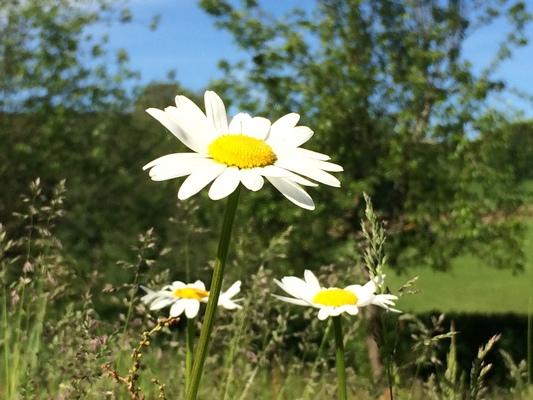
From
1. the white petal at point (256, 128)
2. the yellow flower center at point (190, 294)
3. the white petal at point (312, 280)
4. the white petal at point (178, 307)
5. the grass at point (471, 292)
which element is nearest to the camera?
the white petal at point (256, 128)

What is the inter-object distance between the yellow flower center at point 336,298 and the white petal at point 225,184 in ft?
2.30

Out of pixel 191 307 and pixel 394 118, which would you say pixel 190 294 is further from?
pixel 394 118

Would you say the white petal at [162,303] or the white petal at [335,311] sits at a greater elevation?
the white petal at [335,311]

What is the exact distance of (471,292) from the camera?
23984 mm

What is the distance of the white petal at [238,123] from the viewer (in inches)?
65.5

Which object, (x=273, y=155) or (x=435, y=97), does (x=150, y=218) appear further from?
(x=273, y=155)

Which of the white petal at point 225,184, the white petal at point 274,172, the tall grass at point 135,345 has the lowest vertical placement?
the tall grass at point 135,345

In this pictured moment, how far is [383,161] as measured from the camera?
934 centimetres

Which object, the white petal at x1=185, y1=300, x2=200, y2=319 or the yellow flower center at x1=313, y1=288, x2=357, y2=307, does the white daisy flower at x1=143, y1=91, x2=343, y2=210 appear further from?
the white petal at x1=185, y1=300, x2=200, y2=319

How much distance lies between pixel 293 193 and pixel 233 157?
161mm

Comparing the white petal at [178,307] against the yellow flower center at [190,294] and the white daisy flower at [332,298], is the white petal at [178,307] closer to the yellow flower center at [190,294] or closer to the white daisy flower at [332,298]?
the yellow flower center at [190,294]

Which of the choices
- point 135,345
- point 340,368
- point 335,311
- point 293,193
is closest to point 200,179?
point 293,193

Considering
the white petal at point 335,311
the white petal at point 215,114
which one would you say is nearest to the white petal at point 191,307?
the white petal at point 335,311

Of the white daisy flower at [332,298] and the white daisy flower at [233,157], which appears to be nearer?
the white daisy flower at [233,157]
